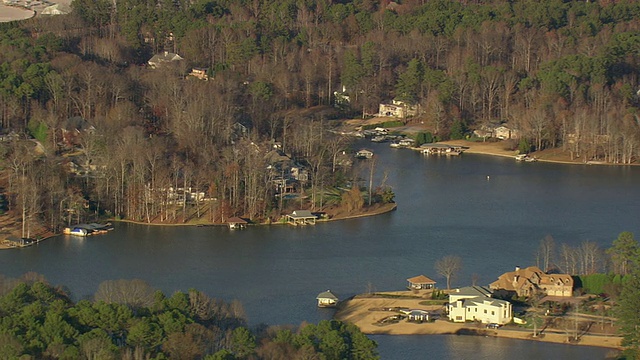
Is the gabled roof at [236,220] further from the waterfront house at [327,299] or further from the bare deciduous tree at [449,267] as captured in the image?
the waterfront house at [327,299]

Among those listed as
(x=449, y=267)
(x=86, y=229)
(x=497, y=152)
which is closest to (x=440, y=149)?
(x=497, y=152)

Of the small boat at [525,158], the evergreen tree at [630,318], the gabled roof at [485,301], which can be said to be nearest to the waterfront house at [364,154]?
the small boat at [525,158]

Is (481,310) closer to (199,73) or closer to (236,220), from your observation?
(236,220)

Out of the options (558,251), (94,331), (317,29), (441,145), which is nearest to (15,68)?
(441,145)

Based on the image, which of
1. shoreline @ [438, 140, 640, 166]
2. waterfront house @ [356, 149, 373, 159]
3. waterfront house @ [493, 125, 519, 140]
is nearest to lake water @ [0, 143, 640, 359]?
waterfront house @ [356, 149, 373, 159]

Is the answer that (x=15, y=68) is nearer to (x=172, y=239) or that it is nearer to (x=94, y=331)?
(x=172, y=239)
